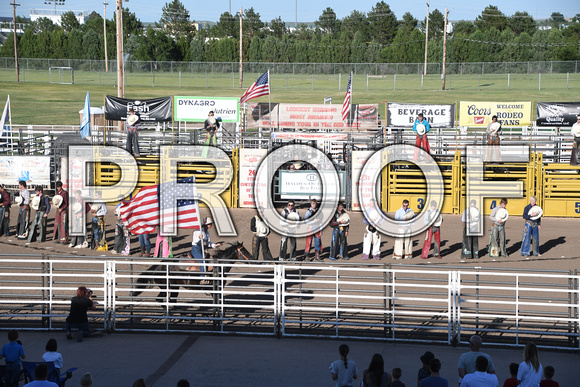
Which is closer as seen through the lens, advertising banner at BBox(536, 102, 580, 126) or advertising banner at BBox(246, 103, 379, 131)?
advertising banner at BBox(536, 102, 580, 126)

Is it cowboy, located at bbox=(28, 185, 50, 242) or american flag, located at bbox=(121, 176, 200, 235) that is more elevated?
american flag, located at bbox=(121, 176, 200, 235)

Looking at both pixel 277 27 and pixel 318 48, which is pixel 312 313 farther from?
pixel 277 27

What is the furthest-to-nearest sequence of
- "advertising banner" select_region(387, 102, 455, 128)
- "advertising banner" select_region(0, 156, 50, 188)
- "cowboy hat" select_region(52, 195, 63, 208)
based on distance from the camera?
"advertising banner" select_region(387, 102, 455, 128) → "advertising banner" select_region(0, 156, 50, 188) → "cowboy hat" select_region(52, 195, 63, 208)

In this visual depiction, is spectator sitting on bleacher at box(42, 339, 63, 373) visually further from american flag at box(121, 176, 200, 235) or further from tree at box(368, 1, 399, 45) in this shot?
tree at box(368, 1, 399, 45)

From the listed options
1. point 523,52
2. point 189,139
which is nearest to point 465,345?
point 189,139

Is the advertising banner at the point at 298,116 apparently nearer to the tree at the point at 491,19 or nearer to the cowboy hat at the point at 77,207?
the cowboy hat at the point at 77,207

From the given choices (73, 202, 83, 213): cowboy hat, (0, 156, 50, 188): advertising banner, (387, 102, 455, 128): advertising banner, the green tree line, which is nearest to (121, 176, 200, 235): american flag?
(73, 202, 83, 213): cowboy hat

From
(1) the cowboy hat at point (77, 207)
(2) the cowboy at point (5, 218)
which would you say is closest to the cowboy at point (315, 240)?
(1) the cowboy hat at point (77, 207)

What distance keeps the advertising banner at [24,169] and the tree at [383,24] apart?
7792cm

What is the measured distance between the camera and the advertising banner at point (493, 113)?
2614 cm

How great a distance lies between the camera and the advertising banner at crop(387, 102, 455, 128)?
2575 centimetres

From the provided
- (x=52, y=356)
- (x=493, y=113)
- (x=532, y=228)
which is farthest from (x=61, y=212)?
(x=493, y=113)

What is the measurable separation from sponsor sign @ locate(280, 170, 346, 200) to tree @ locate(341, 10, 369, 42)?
7644cm

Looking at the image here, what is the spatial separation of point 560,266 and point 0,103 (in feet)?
174
